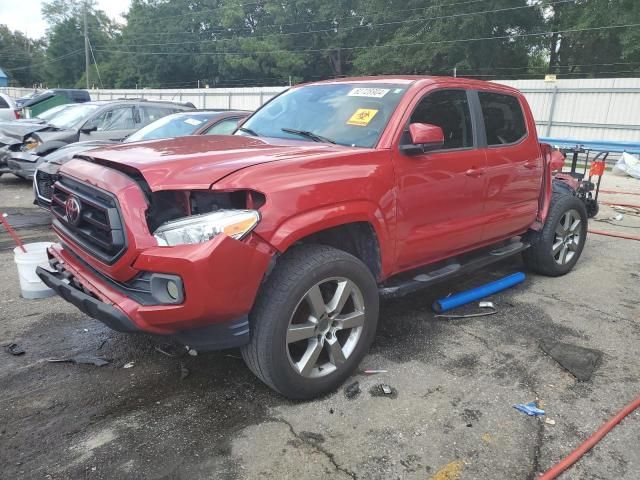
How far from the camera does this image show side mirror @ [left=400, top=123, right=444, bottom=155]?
3293 mm

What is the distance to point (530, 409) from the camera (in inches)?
118

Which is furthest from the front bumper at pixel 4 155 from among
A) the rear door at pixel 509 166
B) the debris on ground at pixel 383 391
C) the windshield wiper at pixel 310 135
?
the debris on ground at pixel 383 391

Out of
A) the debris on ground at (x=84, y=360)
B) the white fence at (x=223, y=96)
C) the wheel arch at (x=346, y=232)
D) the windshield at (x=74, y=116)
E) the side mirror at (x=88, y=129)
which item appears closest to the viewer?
the wheel arch at (x=346, y=232)

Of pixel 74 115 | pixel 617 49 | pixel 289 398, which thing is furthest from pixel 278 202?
pixel 617 49

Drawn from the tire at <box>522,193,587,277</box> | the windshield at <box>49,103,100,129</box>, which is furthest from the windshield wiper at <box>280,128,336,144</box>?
the windshield at <box>49,103,100,129</box>

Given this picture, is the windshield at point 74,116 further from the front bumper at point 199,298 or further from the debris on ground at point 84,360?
the front bumper at point 199,298

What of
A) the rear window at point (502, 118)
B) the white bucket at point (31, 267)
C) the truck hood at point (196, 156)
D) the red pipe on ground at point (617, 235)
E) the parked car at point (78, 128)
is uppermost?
the rear window at point (502, 118)

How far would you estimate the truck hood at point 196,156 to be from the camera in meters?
2.60

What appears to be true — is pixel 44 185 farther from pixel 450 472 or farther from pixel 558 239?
pixel 558 239

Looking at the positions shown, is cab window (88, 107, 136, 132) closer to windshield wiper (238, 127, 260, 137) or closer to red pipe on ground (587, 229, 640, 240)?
windshield wiper (238, 127, 260, 137)

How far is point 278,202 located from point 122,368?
165cm

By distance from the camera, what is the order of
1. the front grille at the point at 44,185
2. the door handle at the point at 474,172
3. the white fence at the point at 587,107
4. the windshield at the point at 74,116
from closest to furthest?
1. the door handle at the point at 474,172
2. the front grille at the point at 44,185
3. the windshield at the point at 74,116
4. the white fence at the point at 587,107

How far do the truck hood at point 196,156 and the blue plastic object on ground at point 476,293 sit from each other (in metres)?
1.75

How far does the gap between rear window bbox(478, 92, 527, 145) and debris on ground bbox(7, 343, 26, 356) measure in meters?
3.83
